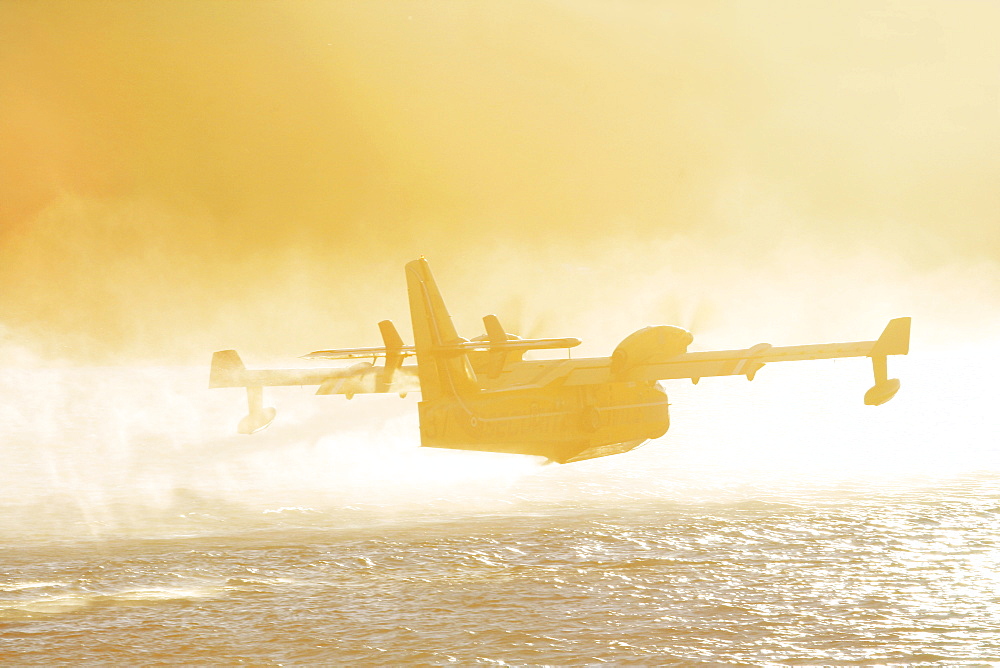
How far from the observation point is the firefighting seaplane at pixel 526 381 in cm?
3391

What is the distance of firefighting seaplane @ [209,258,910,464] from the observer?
3391 centimetres

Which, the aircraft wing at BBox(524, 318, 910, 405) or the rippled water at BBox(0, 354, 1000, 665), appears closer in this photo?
the rippled water at BBox(0, 354, 1000, 665)

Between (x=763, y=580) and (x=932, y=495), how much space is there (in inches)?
1050

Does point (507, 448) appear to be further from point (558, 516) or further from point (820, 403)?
point (820, 403)

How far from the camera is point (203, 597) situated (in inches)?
1265

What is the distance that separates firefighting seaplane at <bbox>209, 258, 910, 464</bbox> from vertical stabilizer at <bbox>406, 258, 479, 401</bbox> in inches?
1.5

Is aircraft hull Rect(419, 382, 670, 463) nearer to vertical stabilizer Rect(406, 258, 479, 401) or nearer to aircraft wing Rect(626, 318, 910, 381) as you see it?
vertical stabilizer Rect(406, 258, 479, 401)

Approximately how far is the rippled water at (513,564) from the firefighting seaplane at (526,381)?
5.34 m

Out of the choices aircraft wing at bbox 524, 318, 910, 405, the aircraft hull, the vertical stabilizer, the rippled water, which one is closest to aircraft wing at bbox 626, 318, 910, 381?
aircraft wing at bbox 524, 318, 910, 405

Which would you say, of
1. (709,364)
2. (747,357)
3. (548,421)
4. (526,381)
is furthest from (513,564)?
(747,357)

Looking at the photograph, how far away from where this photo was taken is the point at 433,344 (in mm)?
34844

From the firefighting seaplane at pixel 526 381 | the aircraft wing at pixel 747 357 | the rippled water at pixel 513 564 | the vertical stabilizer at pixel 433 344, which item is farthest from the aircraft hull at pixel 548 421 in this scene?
the rippled water at pixel 513 564

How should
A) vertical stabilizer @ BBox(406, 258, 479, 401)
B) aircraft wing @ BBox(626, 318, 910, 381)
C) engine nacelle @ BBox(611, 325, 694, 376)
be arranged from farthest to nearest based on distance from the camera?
1. engine nacelle @ BBox(611, 325, 694, 376)
2. vertical stabilizer @ BBox(406, 258, 479, 401)
3. aircraft wing @ BBox(626, 318, 910, 381)

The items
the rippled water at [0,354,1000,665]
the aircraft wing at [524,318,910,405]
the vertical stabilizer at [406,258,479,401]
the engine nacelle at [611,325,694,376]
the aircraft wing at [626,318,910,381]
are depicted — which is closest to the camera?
the rippled water at [0,354,1000,665]
